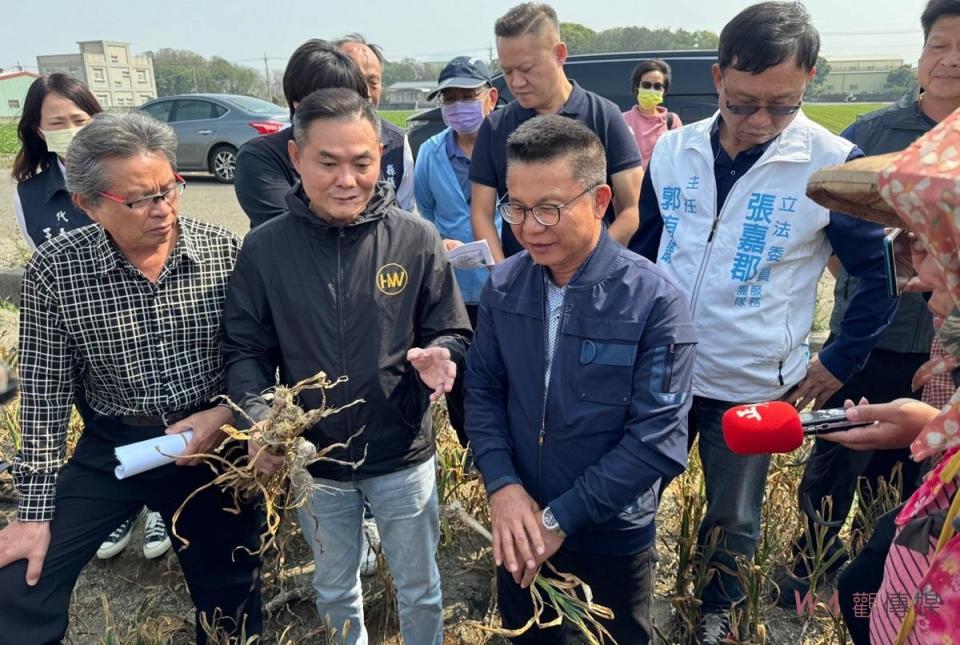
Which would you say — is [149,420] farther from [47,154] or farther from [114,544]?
[47,154]

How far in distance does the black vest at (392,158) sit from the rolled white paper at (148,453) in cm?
143

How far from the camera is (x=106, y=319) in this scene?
189cm

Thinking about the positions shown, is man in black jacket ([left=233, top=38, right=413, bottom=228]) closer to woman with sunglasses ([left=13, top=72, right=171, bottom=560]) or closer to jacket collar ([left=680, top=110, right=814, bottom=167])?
woman with sunglasses ([left=13, top=72, right=171, bottom=560])

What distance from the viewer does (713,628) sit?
2.21 meters

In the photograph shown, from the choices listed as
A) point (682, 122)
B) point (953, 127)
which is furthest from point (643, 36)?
point (953, 127)

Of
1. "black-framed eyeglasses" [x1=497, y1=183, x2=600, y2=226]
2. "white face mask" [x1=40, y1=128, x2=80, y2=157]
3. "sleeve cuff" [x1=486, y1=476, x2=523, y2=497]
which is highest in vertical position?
"white face mask" [x1=40, y1=128, x2=80, y2=157]

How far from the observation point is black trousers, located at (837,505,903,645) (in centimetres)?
158

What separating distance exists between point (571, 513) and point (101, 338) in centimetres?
131

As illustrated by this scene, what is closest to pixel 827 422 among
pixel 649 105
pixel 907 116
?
pixel 907 116

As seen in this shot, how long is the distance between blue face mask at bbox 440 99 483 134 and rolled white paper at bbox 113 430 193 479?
1922 millimetres

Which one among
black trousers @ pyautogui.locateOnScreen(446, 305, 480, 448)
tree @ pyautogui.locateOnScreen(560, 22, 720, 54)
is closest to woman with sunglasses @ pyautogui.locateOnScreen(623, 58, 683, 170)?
black trousers @ pyautogui.locateOnScreen(446, 305, 480, 448)

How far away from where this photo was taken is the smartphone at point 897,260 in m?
1.55

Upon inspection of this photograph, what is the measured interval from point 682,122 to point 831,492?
3797mm

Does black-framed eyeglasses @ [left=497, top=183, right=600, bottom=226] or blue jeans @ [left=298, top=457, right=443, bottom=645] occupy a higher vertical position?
black-framed eyeglasses @ [left=497, top=183, right=600, bottom=226]
